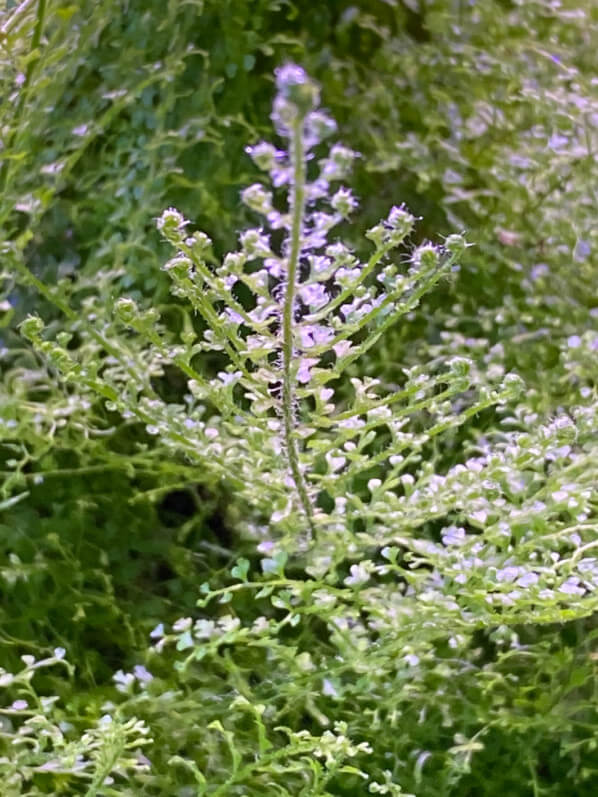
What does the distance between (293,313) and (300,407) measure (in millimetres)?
124

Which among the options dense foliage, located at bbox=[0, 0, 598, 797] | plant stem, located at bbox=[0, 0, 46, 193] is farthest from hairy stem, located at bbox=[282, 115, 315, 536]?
plant stem, located at bbox=[0, 0, 46, 193]

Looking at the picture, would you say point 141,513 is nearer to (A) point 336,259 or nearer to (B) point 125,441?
(B) point 125,441

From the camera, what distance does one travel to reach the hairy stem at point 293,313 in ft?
0.80

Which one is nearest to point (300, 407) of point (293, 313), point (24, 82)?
point (293, 313)

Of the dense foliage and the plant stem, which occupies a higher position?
the plant stem

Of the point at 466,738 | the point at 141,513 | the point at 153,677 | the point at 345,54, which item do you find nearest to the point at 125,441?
the point at 141,513

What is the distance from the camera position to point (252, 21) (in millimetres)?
668

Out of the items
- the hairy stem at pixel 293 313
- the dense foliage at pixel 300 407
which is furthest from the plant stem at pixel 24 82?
the hairy stem at pixel 293 313

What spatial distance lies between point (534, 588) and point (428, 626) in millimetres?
60

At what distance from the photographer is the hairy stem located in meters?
0.24

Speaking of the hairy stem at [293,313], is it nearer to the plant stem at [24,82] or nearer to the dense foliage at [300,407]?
the dense foliage at [300,407]

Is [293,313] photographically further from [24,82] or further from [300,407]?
[24,82]

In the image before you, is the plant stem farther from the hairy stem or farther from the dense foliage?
the hairy stem

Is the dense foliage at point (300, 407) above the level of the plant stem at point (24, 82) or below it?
below
